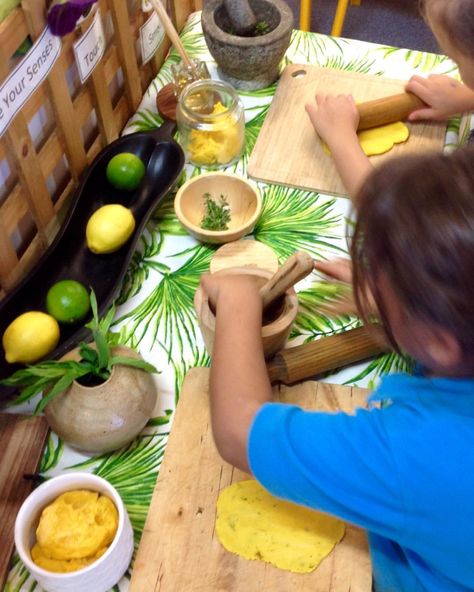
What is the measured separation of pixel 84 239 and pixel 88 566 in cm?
46

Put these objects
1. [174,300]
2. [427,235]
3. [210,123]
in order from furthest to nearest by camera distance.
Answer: [210,123] < [174,300] < [427,235]

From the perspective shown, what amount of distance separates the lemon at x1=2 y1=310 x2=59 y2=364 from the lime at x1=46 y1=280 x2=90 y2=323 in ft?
0.07

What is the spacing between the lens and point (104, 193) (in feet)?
3.05

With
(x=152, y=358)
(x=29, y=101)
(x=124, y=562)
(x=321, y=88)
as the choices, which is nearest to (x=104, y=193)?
(x=29, y=101)

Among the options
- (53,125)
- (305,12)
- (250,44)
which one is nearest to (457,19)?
(250,44)

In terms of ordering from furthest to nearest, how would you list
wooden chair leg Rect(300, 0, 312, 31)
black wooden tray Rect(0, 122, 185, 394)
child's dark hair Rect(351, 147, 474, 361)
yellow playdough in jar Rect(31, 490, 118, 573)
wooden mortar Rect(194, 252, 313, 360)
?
wooden chair leg Rect(300, 0, 312, 31) → black wooden tray Rect(0, 122, 185, 394) → wooden mortar Rect(194, 252, 313, 360) → yellow playdough in jar Rect(31, 490, 118, 573) → child's dark hair Rect(351, 147, 474, 361)

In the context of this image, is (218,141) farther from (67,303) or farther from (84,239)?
(67,303)

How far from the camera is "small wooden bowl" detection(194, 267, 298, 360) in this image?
708 mm

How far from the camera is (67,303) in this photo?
76 cm

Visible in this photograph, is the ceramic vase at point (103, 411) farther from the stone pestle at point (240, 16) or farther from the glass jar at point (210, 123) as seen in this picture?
the stone pestle at point (240, 16)

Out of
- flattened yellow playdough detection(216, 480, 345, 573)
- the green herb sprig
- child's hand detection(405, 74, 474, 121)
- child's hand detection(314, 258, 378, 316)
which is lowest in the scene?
flattened yellow playdough detection(216, 480, 345, 573)

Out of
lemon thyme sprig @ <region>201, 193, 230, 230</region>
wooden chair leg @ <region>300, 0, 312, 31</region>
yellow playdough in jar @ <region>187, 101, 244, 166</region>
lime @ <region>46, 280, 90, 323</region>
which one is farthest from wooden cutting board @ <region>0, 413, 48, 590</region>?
wooden chair leg @ <region>300, 0, 312, 31</region>

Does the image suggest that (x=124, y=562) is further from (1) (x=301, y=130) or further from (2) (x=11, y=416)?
(1) (x=301, y=130)

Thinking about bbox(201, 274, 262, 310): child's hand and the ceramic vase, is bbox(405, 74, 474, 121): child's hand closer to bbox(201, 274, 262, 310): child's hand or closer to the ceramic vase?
bbox(201, 274, 262, 310): child's hand
